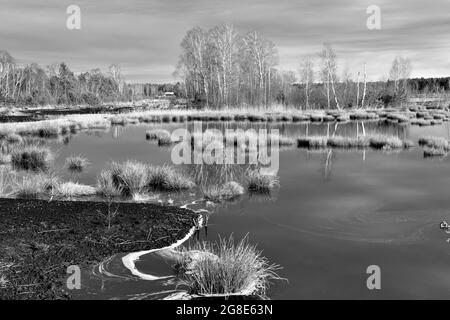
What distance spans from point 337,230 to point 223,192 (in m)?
3.23

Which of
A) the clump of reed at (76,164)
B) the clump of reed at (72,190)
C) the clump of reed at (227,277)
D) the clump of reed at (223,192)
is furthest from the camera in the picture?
the clump of reed at (76,164)

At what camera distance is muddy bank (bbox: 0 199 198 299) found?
224 inches

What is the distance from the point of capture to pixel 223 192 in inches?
419

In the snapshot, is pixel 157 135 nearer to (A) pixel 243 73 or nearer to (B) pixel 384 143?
(B) pixel 384 143

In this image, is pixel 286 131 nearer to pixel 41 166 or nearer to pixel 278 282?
pixel 41 166

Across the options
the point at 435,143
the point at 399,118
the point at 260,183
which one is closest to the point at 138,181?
the point at 260,183

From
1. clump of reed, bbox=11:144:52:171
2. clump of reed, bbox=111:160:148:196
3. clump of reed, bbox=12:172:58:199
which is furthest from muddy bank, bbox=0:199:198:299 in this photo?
clump of reed, bbox=11:144:52:171

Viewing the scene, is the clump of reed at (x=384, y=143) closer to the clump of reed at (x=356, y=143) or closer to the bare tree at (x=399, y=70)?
the clump of reed at (x=356, y=143)

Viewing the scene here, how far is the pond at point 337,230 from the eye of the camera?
19.4ft

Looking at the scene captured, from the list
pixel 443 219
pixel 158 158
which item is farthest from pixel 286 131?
pixel 443 219

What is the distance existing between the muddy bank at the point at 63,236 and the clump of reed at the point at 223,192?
1.41 metres

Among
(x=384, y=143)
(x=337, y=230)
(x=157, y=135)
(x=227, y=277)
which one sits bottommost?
(x=337, y=230)

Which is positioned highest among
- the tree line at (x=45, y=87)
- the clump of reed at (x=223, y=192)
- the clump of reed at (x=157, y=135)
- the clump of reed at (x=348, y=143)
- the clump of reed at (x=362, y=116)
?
the tree line at (x=45, y=87)

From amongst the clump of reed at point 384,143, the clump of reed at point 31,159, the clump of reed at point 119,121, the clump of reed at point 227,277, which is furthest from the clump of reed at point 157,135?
the clump of reed at point 227,277
